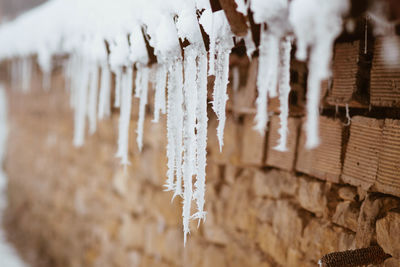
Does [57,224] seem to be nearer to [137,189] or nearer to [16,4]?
[137,189]

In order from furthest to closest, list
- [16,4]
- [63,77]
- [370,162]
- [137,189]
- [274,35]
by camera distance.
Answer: [16,4]
[63,77]
[137,189]
[370,162]
[274,35]

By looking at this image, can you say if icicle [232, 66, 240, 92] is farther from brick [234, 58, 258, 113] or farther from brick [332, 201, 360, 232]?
brick [332, 201, 360, 232]

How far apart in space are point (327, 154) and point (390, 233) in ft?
1.35

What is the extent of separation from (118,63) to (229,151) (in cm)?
80

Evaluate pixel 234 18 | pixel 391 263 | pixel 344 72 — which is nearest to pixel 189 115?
pixel 234 18

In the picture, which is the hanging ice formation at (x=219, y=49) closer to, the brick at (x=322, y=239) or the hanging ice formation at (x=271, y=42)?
the hanging ice formation at (x=271, y=42)

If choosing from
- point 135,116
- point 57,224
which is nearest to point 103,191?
point 135,116

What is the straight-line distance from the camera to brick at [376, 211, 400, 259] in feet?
4.05

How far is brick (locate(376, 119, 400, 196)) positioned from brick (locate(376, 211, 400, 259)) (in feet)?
0.27

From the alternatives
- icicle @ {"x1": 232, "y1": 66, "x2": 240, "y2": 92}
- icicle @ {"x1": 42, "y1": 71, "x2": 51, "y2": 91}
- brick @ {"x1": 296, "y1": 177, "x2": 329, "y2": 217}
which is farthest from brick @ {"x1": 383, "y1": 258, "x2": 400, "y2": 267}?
icicle @ {"x1": 42, "y1": 71, "x2": 51, "y2": 91}

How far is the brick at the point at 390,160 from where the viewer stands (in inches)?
49.8

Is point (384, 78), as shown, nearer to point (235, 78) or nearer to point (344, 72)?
point (344, 72)

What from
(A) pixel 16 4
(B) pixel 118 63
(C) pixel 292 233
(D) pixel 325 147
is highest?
(A) pixel 16 4

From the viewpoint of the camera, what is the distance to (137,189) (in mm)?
2949
